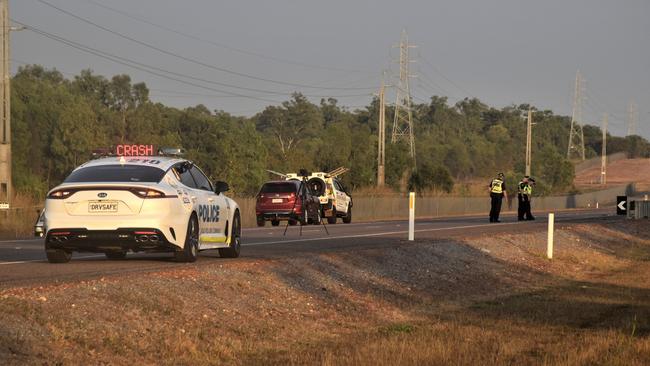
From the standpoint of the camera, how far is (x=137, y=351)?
35.7 feet

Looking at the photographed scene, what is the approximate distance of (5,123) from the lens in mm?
36656

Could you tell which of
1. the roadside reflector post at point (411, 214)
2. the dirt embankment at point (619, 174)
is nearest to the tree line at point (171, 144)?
the dirt embankment at point (619, 174)

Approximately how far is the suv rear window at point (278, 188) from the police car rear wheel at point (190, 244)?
2519cm

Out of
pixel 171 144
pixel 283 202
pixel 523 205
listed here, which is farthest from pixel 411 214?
pixel 171 144

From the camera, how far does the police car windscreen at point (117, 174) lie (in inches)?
623

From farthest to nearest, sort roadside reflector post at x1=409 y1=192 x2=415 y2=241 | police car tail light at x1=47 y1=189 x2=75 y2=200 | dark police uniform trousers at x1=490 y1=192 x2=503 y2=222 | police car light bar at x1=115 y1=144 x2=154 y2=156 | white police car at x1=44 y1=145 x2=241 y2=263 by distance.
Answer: dark police uniform trousers at x1=490 y1=192 x2=503 y2=222 < roadside reflector post at x1=409 y1=192 x2=415 y2=241 < police car light bar at x1=115 y1=144 x2=154 y2=156 < police car tail light at x1=47 y1=189 x2=75 y2=200 < white police car at x1=44 y1=145 x2=241 y2=263

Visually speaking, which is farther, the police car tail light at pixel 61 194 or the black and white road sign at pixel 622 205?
the black and white road sign at pixel 622 205

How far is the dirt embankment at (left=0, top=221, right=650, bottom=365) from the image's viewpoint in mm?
11039

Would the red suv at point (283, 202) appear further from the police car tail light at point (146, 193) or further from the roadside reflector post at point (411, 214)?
the police car tail light at point (146, 193)

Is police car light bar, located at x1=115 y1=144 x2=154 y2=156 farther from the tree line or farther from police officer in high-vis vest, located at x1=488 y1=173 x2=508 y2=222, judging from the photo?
the tree line

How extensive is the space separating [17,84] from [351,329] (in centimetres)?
8970

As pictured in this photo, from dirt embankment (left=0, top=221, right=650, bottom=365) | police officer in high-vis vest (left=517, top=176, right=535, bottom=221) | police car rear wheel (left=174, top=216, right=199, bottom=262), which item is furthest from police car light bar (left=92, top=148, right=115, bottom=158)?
police officer in high-vis vest (left=517, top=176, right=535, bottom=221)

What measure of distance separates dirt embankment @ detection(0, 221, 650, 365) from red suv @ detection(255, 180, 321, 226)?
18595mm

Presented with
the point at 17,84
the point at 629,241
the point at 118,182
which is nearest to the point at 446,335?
the point at 118,182
